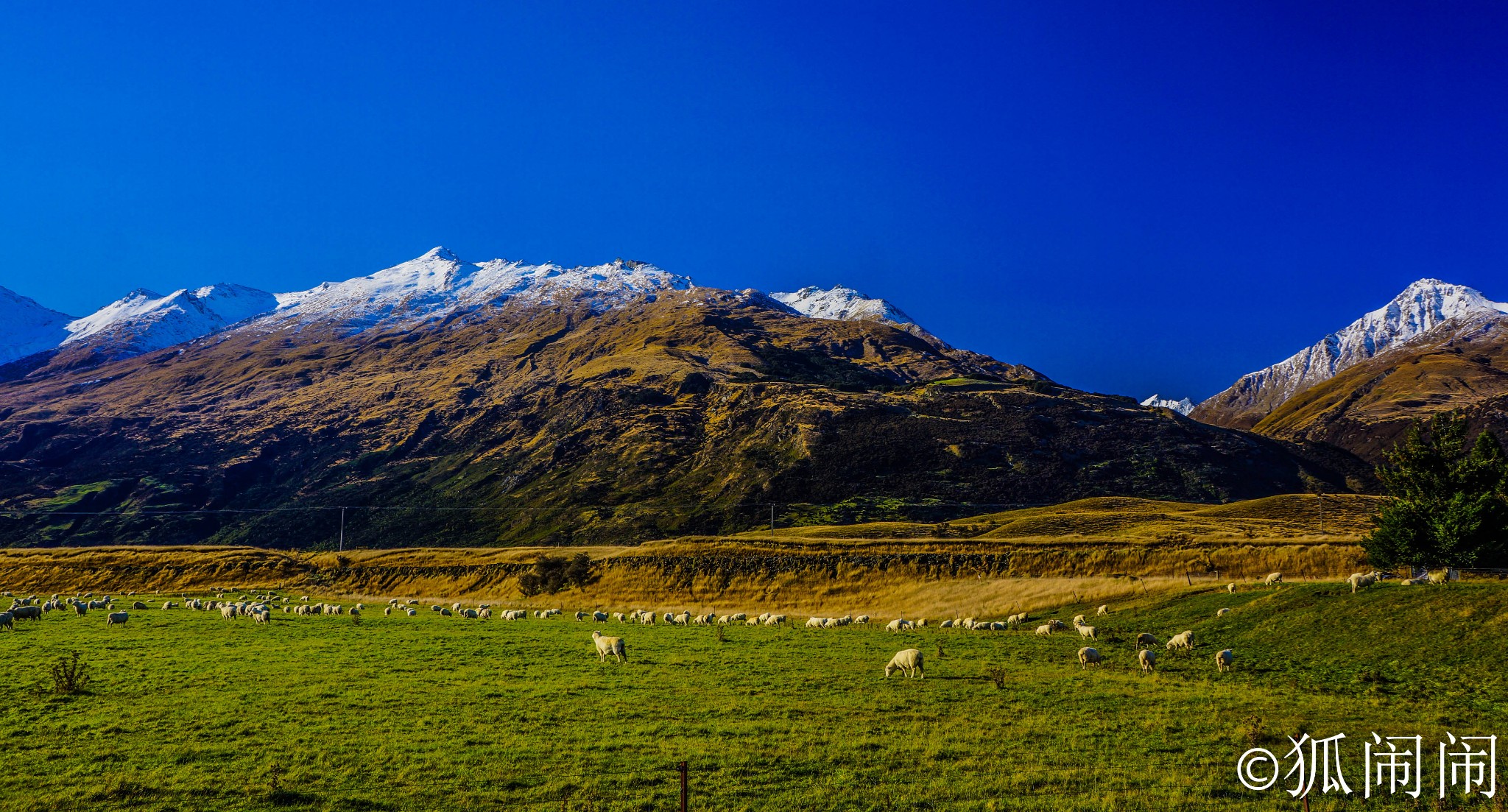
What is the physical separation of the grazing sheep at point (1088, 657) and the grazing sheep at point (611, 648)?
18.8 meters

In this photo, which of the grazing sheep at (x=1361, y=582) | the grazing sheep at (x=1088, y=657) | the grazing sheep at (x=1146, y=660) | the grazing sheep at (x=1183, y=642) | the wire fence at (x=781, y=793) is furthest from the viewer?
the grazing sheep at (x=1361, y=582)

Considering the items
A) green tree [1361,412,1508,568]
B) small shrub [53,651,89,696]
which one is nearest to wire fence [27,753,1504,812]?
small shrub [53,651,89,696]

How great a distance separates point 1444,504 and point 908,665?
36581 mm

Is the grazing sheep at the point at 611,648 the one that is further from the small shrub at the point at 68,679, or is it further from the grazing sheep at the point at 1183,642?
the grazing sheep at the point at 1183,642

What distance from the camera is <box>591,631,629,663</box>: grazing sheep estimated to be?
1316 inches

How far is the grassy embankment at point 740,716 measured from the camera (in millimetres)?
15586

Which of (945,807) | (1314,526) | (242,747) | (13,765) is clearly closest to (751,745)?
(945,807)

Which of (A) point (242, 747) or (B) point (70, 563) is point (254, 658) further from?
(B) point (70, 563)

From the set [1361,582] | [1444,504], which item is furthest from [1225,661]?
[1444,504]

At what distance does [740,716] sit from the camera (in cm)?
2236

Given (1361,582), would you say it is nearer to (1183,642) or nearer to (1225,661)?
(1183,642)

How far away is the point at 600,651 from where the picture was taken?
34.3 m

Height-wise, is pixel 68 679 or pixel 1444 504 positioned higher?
pixel 1444 504

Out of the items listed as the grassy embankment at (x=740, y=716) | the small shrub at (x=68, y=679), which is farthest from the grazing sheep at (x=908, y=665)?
the small shrub at (x=68, y=679)
